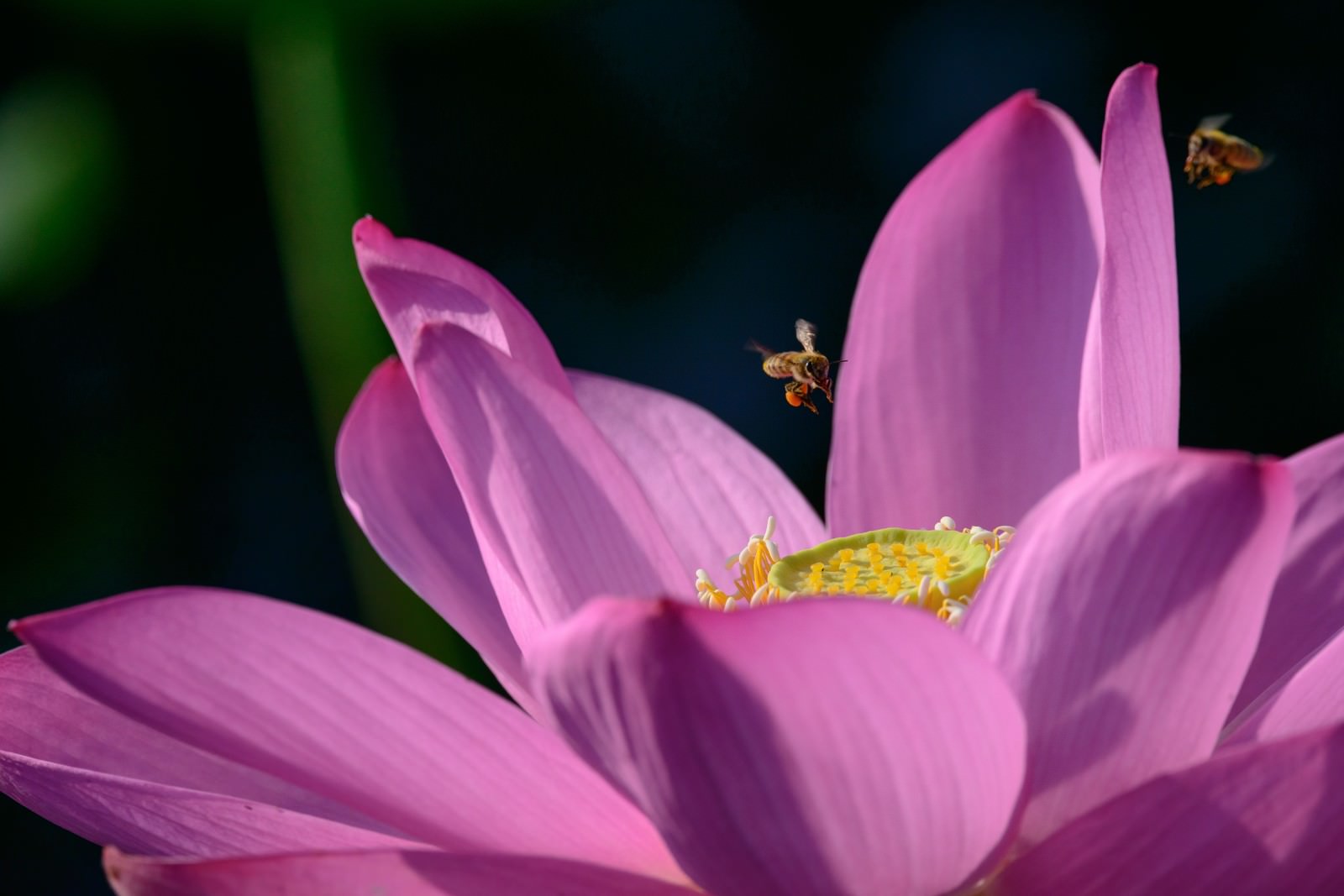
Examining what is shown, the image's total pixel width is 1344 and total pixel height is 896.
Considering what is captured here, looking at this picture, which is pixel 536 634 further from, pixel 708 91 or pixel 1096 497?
pixel 708 91

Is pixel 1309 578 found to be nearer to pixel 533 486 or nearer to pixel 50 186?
pixel 533 486

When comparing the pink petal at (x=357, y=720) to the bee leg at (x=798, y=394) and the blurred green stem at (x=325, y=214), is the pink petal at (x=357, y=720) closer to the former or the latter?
the bee leg at (x=798, y=394)

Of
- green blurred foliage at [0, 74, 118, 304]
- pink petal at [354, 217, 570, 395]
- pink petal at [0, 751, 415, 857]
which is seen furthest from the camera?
green blurred foliage at [0, 74, 118, 304]

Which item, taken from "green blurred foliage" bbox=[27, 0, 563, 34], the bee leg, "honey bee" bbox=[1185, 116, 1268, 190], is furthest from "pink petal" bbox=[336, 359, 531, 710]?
"green blurred foliage" bbox=[27, 0, 563, 34]

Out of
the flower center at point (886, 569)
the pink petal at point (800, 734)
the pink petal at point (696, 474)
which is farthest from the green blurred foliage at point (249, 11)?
the pink petal at point (800, 734)

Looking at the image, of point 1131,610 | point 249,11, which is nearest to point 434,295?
point 1131,610

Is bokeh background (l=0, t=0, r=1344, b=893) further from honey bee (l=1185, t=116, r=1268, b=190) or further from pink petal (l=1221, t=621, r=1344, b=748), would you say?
→ pink petal (l=1221, t=621, r=1344, b=748)
